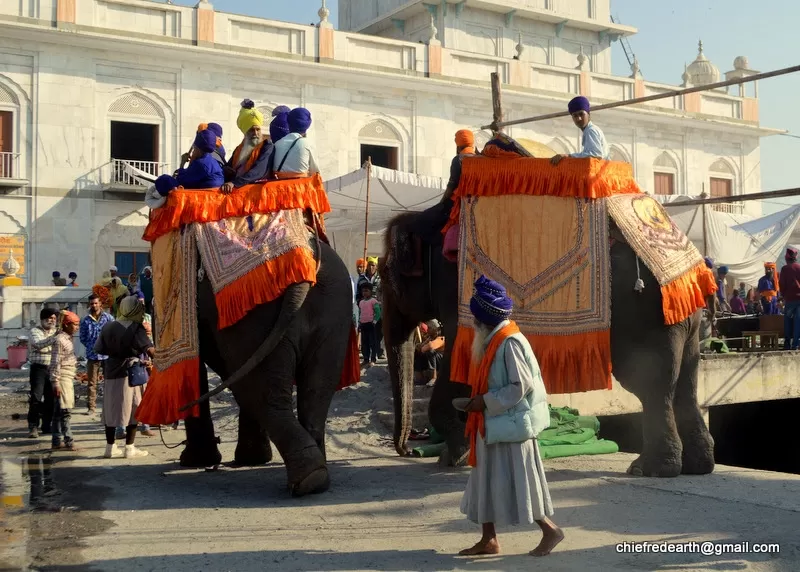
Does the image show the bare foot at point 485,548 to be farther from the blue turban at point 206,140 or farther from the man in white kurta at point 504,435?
the blue turban at point 206,140

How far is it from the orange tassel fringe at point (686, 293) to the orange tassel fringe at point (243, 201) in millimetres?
2536

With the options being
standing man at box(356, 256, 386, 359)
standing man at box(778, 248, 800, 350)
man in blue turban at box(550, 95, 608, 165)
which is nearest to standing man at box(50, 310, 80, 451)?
standing man at box(356, 256, 386, 359)

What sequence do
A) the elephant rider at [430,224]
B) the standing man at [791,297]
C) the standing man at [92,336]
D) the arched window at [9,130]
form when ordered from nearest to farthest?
the elephant rider at [430,224], the standing man at [92,336], the standing man at [791,297], the arched window at [9,130]

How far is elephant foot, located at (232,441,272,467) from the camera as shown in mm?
7477

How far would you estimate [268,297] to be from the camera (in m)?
6.28

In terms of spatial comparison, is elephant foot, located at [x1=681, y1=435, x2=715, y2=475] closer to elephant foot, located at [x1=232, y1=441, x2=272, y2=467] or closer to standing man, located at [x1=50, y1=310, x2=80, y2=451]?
elephant foot, located at [x1=232, y1=441, x2=272, y2=467]

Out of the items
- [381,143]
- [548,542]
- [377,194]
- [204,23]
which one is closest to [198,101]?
[204,23]

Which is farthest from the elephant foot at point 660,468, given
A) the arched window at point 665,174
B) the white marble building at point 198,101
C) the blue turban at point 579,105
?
the arched window at point 665,174

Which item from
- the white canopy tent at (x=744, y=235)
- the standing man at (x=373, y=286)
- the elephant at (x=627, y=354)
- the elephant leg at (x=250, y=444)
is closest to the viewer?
the elephant at (x=627, y=354)

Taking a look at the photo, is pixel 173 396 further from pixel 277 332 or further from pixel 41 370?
pixel 41 370

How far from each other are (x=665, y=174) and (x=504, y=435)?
1164 inches

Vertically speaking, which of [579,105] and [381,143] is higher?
[381,143]

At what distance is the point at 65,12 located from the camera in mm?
22781

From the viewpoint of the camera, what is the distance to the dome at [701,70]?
3616cm
